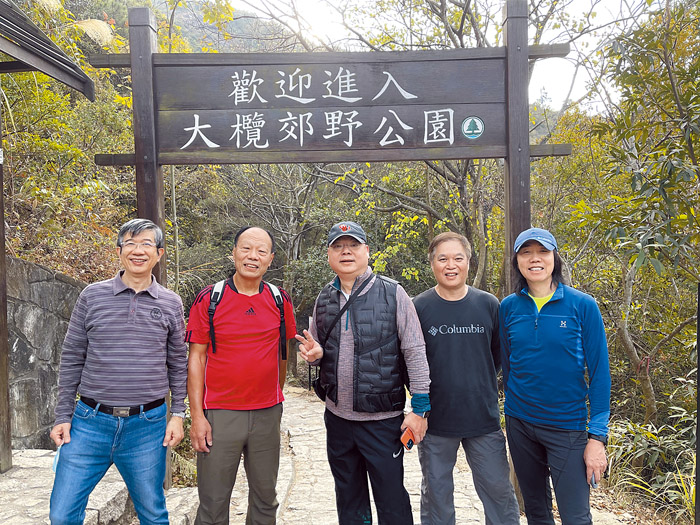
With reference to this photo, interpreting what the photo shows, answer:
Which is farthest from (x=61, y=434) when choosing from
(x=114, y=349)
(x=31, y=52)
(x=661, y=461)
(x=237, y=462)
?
(x=661, y=461)

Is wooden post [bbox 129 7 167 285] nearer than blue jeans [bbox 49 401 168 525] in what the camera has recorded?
No

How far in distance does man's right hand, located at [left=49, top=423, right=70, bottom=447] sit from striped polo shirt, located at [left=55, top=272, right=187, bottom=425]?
0.03m

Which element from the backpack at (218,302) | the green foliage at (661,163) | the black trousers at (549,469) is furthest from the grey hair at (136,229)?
the green foliage at (661,163)

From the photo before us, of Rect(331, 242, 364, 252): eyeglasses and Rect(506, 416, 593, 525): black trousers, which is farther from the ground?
Rect(331, 242, 364, 252): eyeglasses

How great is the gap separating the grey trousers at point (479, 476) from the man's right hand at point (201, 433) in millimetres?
1037

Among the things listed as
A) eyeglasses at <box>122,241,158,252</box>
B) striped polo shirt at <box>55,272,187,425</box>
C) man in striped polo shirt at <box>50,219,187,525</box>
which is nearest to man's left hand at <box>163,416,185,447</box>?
man in striped polo shirt at <box>50,219,187,525</box>

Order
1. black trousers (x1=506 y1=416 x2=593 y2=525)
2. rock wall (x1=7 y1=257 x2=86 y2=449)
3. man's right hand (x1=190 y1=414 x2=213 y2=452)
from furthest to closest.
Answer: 1. rock wall (x1=7 y1=257 x2=86 y2=449)
2. man's right hand (x1=190 y1=414 x2=213 y2=452)
3. black trousers (x1=506 y1=416 x2=593 y2=525)

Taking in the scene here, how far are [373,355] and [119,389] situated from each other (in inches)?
44.6

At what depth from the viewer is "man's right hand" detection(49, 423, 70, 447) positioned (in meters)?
2.20

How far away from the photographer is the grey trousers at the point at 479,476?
2559 mm

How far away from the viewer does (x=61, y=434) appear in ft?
7.23

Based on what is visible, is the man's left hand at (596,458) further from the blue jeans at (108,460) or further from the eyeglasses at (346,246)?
the blue jeans at (108,460)

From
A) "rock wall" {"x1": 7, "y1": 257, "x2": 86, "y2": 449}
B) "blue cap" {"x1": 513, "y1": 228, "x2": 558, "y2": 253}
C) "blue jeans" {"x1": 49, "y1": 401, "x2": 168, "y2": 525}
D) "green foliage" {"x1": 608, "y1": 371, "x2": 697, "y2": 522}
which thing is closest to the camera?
"blue jeans" {"x1": 49, "y1": 401, "x2": 168, "y2": 525}

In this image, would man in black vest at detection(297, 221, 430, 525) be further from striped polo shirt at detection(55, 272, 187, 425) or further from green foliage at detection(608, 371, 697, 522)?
green foliage at detection(608, 371, 697, 522)
